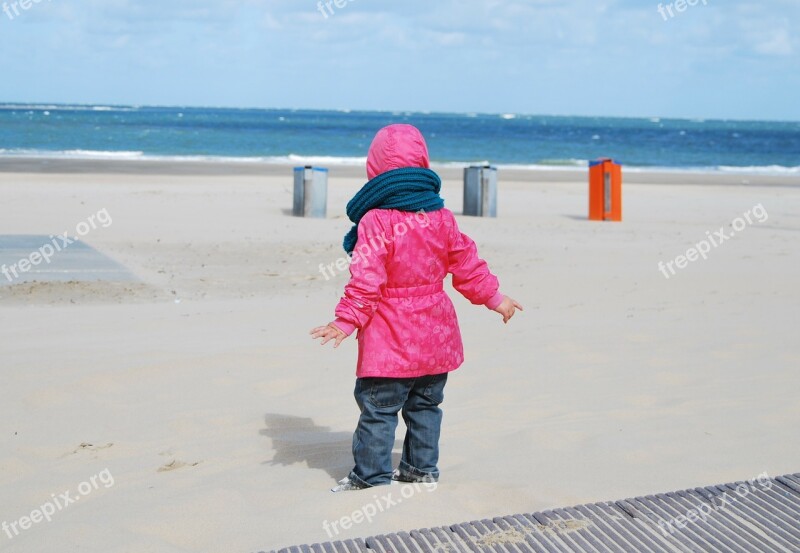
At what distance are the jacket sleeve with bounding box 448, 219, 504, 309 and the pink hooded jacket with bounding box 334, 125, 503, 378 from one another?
0.02 m

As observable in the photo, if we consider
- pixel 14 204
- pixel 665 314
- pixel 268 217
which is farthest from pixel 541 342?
pixel 14 204

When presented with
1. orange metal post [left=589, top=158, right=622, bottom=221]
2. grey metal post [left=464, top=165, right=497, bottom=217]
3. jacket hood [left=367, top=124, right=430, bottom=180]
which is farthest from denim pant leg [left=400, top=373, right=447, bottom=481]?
orange metal post [left=589, top=158, right=622, bottom=221]

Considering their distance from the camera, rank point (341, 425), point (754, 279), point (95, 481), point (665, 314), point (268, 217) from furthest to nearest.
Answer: point (268, 217) < point (754, 279) < point (665, 314) < point (341, 425) < point (95, 481)

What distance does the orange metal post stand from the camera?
14.3 m

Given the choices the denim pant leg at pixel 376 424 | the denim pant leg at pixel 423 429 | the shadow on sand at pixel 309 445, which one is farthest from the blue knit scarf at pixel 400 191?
the shadow on sand at pixel 309 445

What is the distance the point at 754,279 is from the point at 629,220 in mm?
5813

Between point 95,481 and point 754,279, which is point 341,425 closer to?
point 95,481

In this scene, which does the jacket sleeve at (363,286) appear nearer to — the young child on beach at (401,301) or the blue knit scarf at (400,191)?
the young child on beach at (401,301)

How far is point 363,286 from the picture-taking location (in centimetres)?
363

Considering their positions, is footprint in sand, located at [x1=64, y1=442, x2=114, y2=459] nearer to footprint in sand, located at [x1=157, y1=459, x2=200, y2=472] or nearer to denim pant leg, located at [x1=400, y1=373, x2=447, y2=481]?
footprint in sand, located at [x1=157, y1=459, x2=200, y2=472]

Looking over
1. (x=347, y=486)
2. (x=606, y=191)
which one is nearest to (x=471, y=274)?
(x=347, y=486)

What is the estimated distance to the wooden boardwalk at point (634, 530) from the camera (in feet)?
9.98

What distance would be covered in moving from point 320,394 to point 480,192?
944cm

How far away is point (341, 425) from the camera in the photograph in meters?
4.96
